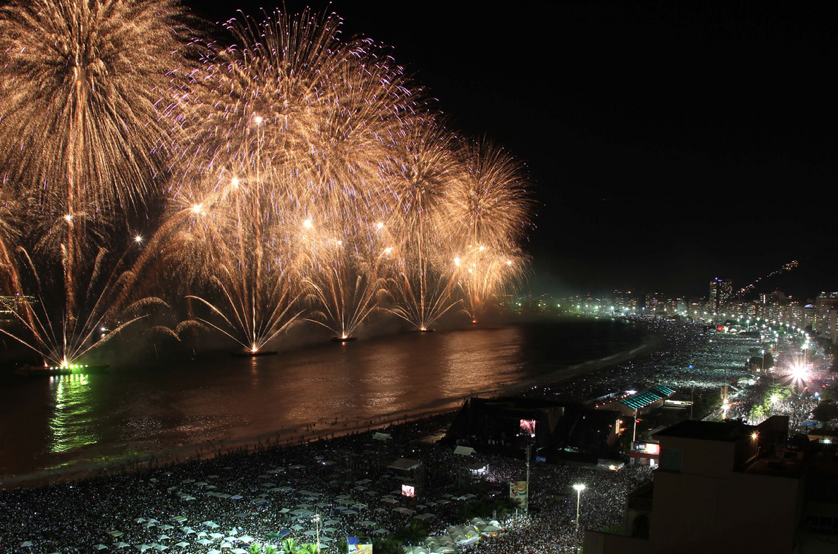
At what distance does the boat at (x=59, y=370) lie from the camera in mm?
31000

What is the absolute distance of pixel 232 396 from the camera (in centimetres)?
2744

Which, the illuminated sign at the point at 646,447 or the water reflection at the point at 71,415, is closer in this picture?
the illuminated sign at the point at 646,447

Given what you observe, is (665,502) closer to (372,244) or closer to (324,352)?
(324,352)

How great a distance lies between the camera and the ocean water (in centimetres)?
1973

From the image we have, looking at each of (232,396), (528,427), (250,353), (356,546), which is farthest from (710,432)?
(250,353)

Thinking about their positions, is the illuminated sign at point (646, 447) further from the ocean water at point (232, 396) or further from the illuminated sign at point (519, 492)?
the ocean water at point (232, 396)

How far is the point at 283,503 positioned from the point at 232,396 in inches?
622

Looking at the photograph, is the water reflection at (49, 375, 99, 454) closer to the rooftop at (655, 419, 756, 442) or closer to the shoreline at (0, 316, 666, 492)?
the shoreline at (0, 316, 666, 492)

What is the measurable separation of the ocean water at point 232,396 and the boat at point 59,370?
1.84 ft

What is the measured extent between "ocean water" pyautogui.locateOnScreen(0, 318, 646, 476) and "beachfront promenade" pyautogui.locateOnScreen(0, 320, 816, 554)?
4.22 meters

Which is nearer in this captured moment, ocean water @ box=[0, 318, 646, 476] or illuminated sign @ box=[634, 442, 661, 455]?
illuminated sign @ box=[634, 442, 661, 455]

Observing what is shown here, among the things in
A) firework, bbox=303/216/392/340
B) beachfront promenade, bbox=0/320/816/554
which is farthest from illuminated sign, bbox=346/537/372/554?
firework, bbox=303/216/392/340

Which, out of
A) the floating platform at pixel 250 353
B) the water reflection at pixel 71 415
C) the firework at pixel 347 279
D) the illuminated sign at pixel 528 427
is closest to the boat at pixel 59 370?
the water reflection at pixel 71 415

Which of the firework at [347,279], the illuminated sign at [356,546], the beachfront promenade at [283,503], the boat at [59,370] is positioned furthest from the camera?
the firework at [347,279]
